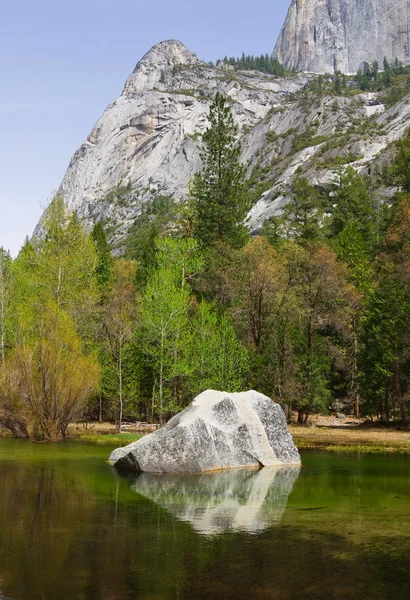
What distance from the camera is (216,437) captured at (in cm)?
2205

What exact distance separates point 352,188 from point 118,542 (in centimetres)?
7823

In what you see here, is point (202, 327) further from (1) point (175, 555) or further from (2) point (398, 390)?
(1) point (175, 555)

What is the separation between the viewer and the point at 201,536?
11.8m

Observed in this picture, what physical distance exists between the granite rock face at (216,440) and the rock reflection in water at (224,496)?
58cm

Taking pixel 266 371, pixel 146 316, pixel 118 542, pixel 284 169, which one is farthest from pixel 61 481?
pixel 284 169

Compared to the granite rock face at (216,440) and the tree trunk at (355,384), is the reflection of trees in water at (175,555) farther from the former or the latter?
the tree trunk at (355,384)

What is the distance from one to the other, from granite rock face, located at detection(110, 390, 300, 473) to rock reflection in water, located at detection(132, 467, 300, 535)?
22.7 inches

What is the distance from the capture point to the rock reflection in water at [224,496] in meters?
13.4

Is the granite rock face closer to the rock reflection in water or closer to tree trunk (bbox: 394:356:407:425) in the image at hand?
the rock reflection in water

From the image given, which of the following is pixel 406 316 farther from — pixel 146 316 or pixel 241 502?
pixel 241 502

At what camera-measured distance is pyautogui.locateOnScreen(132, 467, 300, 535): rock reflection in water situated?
527 inches

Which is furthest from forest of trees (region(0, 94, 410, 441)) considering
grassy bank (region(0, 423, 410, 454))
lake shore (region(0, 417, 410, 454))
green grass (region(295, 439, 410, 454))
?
green grass (region(295, 439, 410, 454))

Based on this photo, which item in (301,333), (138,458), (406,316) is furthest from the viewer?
(301,333)

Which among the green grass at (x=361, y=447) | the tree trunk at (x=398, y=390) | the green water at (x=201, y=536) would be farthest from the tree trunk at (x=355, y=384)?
the green water at (x=201, y=536)
